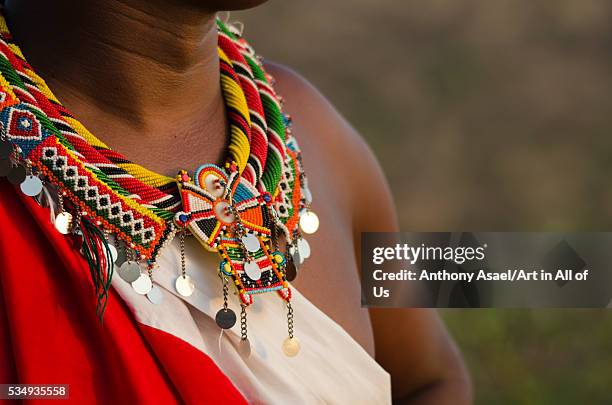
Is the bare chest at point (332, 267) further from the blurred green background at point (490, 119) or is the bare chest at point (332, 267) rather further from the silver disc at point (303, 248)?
the blurred green background at point (490, 119)

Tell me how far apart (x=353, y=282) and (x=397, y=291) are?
0.19 meters

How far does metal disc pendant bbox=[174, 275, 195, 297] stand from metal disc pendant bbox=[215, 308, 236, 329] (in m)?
0.04

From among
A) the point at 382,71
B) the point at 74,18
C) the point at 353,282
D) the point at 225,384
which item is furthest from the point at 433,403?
the point at 382,71

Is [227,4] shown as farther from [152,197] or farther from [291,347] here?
[291,347]

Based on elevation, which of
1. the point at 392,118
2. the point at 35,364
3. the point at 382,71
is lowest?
the point at 35,364

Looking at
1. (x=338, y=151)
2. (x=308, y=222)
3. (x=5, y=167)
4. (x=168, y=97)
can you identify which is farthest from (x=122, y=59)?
(x=338, y=151)

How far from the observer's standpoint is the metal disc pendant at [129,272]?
1049 mm

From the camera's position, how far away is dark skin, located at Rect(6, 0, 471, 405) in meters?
1.10

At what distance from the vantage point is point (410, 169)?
4719 mm

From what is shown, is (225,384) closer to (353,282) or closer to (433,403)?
(353,282)

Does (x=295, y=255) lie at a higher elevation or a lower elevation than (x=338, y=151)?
lower

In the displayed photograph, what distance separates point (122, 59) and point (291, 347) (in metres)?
0.38

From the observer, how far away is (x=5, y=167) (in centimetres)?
103

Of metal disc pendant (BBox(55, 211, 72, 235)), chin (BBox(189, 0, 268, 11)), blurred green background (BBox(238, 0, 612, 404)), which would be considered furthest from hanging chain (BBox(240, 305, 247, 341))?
blurred green background (BBox(238, 0, 612, 404))
